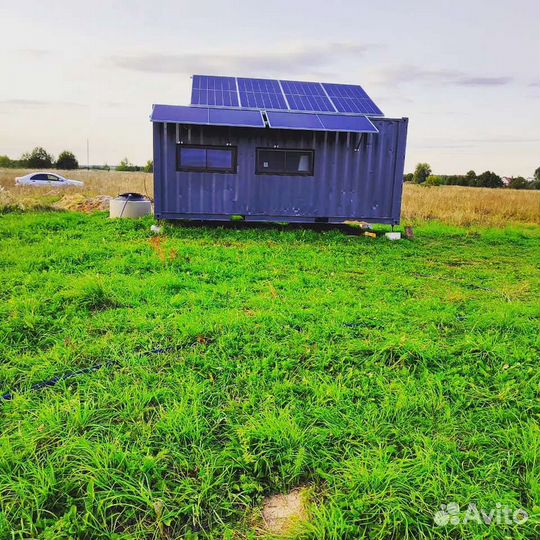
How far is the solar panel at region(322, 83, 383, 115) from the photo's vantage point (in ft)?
37.3

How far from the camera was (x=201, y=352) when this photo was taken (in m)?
4.07

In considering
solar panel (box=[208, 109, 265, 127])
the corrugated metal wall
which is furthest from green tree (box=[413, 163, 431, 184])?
solar panel (box=[208, 109, 265, 127])

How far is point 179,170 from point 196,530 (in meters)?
9.39

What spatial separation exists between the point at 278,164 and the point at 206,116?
2050 mm

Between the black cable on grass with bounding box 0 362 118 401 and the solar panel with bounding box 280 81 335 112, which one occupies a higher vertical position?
the solar panel with bounding box 280 81 335 112

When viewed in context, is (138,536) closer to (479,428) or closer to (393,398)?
(393,398)

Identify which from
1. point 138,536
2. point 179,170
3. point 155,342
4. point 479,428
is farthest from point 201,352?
point 179,170

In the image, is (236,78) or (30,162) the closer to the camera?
(236,78)

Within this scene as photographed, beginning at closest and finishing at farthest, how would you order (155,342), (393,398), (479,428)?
(479,428) → (393,398) → (155,342)

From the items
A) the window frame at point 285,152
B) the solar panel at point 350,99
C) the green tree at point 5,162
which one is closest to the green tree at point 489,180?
the solar panel at point 350,99

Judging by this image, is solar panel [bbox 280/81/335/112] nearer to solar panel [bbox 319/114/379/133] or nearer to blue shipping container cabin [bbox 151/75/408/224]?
blue shipping container cabin [bbox 151/75/408/224]

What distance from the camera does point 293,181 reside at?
1099 cm

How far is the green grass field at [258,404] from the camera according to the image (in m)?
2.39

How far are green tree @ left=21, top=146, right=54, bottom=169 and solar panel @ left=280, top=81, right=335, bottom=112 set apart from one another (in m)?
43.5
